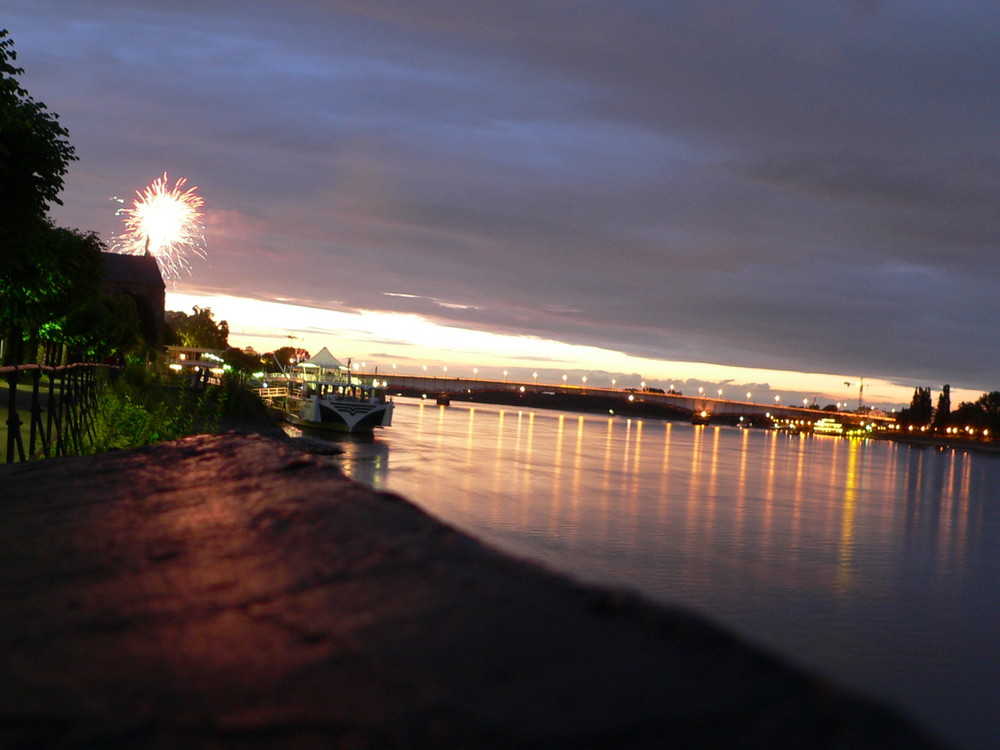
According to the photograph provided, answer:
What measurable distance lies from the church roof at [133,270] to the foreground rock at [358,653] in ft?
471

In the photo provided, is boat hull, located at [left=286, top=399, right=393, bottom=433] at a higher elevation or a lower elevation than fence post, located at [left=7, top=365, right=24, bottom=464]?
lower

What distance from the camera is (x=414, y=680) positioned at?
1790 mm

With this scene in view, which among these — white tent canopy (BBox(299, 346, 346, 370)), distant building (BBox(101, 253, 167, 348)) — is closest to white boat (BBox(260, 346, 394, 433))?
white tent canopy (BBox(299, 346, 346, 370))

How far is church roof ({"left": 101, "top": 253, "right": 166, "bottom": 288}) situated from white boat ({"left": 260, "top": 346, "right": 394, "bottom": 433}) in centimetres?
7150

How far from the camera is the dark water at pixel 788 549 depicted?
14203 mm

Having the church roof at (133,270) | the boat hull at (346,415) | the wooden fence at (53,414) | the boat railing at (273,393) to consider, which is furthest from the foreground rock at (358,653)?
the church roof at (133,270)

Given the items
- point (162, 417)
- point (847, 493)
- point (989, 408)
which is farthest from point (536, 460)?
point (989, 408)

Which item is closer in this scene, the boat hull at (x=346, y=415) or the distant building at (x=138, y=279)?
the boat hull at (x=346, y=415)

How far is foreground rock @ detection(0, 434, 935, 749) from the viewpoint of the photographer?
1.63 meters

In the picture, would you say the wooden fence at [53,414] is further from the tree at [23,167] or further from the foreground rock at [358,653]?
the foreground rock at [358,653]

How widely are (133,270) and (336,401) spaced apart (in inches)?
3326

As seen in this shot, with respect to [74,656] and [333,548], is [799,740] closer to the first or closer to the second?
[333,548]

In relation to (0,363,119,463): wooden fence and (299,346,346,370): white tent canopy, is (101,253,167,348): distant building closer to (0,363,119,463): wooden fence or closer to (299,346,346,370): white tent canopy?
(299,346,346,370): white tent canopy

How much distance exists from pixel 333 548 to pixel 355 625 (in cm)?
41
